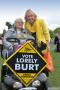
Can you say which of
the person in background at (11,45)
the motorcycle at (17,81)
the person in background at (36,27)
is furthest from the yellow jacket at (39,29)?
the motorcycle at (17,81)

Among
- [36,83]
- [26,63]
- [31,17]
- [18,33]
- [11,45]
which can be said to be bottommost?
[36,83]

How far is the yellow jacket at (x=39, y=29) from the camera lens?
9523mm

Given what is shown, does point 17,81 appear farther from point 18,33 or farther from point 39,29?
point 39,29

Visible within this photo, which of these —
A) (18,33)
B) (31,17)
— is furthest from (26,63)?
(31,17)

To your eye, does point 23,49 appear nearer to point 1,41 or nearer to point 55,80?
point 1,41

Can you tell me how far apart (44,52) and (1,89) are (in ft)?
3.87

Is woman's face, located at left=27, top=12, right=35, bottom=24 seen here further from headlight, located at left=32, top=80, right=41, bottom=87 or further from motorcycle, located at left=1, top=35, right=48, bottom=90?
headlight, located at left=32, top=80, right=41, bottom=87

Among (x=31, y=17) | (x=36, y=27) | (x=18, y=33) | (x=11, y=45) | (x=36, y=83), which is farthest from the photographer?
(x=36, y=27)

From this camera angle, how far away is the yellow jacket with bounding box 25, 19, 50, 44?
9.52 m

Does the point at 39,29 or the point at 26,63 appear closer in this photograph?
the point at 26,63

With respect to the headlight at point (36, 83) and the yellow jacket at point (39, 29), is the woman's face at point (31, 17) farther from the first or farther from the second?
the headlight at point (36, 83)

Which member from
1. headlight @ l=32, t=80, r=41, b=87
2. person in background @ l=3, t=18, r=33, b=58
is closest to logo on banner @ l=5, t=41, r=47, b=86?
headlight @ l=32, t=80, r=41, b=87

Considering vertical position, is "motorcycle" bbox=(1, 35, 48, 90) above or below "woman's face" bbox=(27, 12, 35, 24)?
below

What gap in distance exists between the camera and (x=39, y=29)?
963 cm
